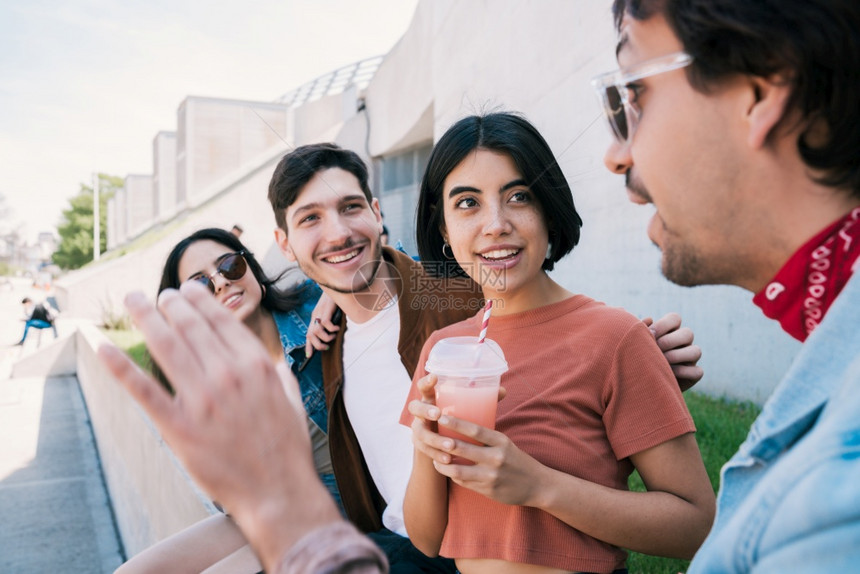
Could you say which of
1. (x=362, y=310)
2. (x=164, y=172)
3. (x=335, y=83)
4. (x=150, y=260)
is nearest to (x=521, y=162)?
(x=362, y=310)

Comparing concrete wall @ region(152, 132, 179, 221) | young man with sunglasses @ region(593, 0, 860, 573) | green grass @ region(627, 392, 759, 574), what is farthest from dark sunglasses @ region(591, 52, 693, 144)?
concrete wall @ region(152, 132, 179, 221)

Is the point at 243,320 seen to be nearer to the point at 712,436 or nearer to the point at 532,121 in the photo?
the point at 532,121

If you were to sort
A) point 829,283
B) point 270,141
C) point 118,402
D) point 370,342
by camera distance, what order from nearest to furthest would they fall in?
1. point 829,283
2. point 370,342
3. point 118,402
4. point 270,141

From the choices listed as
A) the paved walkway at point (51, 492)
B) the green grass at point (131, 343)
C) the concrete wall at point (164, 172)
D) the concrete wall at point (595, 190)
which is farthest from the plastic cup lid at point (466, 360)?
the concrete wall at point (164, 172)

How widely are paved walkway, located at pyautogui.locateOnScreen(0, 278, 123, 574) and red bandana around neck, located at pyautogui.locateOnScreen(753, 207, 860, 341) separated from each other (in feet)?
19.9

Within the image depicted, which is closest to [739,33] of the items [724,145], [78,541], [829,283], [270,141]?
[724,145]

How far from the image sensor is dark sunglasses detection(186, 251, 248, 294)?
308cm

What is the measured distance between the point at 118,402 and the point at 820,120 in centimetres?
705

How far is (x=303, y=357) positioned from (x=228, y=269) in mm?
643

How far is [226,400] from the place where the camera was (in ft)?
2.74

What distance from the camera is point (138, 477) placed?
548 centimetres

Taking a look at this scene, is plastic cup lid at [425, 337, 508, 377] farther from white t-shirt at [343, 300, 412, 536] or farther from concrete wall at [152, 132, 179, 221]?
concrete wall at [152, 132, 179, 221]

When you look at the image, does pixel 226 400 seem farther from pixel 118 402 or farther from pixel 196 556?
pixel 118 402

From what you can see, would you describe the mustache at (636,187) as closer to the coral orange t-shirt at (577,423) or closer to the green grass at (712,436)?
the coral orange t-shirt at (577,423)
